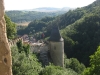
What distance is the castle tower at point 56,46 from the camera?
41906mm

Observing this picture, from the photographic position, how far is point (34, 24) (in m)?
144

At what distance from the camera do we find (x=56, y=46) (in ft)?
138

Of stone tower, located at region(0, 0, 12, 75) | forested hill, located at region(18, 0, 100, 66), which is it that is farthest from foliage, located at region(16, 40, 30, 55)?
forested hill, located at region(18, 0, 100, 66)

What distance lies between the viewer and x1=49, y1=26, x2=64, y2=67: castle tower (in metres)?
41.9

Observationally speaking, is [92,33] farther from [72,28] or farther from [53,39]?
[53,39]

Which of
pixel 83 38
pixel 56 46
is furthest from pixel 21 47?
pixel 83 38

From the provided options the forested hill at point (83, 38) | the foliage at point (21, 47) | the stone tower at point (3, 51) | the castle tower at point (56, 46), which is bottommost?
the forested hill at point (83, 38)

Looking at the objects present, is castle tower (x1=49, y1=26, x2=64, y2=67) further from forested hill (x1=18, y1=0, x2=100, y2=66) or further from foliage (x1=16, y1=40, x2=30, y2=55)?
forested hill (x1=18, y1=0, x2=100, y2=66)

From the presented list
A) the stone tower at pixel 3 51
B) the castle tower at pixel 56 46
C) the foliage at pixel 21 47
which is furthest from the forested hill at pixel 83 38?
the stone tower at pixel 3 51

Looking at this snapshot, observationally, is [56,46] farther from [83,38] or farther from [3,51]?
[83,38]

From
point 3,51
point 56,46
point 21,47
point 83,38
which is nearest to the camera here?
point 3,51

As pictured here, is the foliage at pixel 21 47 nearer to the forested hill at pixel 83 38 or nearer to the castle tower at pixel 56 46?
the castle tower at pixel 56 46

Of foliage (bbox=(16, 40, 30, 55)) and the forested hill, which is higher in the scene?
foliage (bbox=(16, 40, 30, 55))

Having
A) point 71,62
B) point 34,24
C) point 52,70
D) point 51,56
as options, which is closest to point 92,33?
point 71,62
